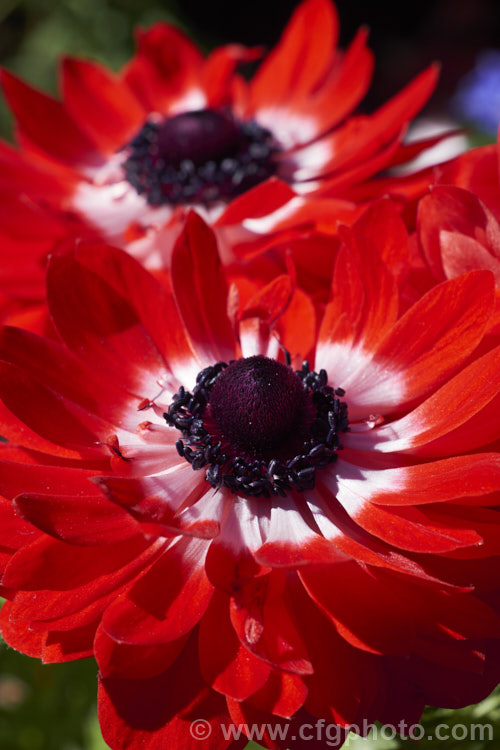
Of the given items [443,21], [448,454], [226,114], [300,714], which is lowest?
[300,714]

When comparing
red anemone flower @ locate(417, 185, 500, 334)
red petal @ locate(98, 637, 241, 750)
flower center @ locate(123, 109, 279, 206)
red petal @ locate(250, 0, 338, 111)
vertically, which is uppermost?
red petal @ locate(250, 0, 338, 111)

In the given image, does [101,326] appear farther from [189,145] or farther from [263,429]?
[189,145]

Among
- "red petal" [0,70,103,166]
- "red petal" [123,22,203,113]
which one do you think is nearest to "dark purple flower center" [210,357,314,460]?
"red petal" [0,70,103,166]

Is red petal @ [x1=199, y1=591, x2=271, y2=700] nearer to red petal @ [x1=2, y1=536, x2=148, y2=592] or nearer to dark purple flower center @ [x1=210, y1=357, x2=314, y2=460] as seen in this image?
red petal @ [x1=2, y1=536, x2=148, y2=592]

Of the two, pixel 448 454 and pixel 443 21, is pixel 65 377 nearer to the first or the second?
pixel 448 454

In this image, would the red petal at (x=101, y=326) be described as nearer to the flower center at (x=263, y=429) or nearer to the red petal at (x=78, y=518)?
the flower center at (x=263, y=429)

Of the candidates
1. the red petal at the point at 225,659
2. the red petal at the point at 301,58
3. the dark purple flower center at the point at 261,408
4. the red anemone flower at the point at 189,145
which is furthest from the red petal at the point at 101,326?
the red petal at the point at 301,58

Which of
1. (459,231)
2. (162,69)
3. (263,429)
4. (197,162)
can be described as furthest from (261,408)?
(162,69)

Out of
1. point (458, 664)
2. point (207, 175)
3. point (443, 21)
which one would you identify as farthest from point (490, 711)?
point (443, 21)
